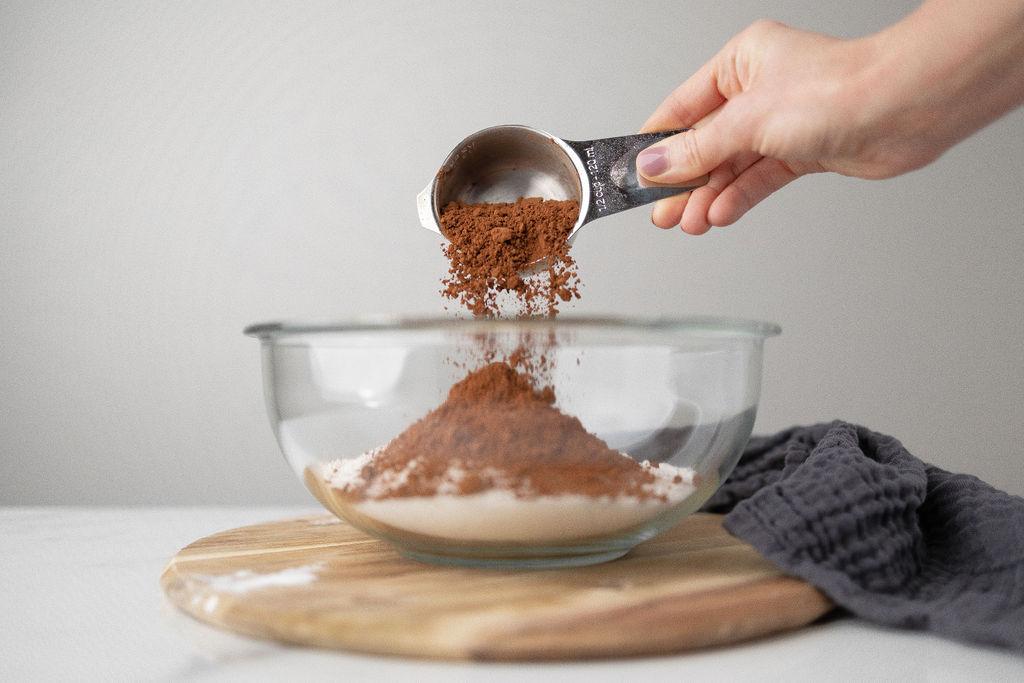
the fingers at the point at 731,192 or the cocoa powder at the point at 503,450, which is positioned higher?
the fingers at the point at 731,192

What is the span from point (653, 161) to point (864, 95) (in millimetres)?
246

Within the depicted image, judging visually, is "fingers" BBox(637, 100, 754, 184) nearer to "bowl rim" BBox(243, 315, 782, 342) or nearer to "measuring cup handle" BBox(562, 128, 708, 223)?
"measuring cup handle" BBox(562, 128, 708, 223)

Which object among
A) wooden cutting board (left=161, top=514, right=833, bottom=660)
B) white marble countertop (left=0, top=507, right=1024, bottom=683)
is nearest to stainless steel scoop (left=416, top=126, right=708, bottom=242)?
wooden cutting board (left=161, top=514, right=833, bottom=660)

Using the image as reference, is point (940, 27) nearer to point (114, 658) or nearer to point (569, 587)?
Answer: point (569, 587)

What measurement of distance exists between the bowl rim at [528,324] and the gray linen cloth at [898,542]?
0.56 ft

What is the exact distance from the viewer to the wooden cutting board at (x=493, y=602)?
0.57m

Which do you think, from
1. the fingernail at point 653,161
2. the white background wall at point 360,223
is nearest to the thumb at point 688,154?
the fingernail at point 653,161

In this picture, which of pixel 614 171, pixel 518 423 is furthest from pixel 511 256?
pixel 518 423

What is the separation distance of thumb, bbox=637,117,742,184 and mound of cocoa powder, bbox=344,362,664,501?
0.39 m

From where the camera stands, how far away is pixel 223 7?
2141 millimetres

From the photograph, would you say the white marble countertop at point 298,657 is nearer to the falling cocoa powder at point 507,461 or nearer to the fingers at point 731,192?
the falling cocoa powder at point 507,461

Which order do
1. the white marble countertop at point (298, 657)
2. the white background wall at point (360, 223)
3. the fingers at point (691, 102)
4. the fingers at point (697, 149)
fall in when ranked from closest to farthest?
A: the white marble countertop at point (298, 657) → the fingers at point (697, 149) → the fingers at point (691, 102) → the white background wall at point (360, 223)

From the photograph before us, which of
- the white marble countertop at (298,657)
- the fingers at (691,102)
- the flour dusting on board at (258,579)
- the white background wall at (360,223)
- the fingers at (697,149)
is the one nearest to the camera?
the white marble countertop at (298,657)

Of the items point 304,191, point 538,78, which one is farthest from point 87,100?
point 538,78
